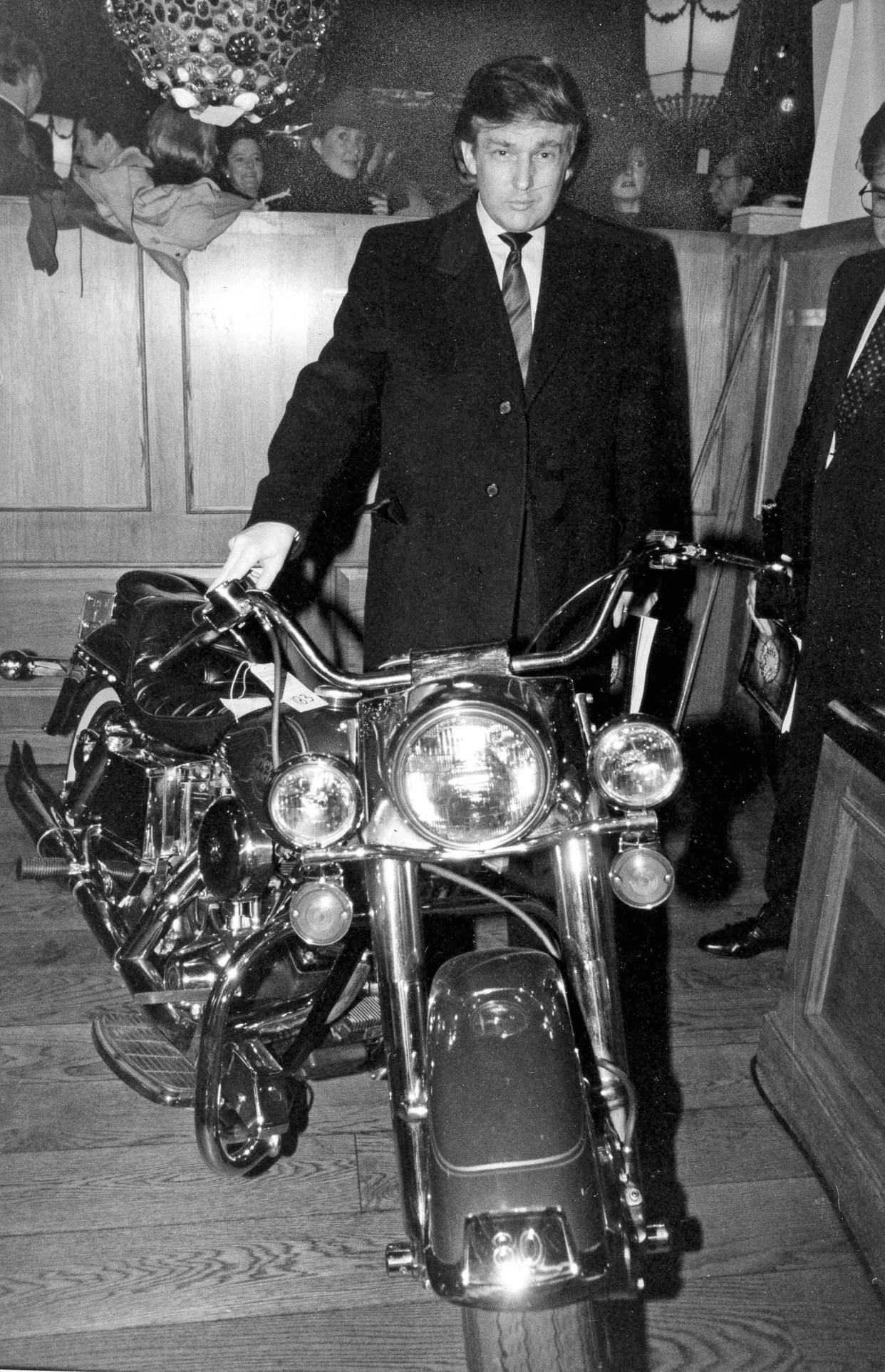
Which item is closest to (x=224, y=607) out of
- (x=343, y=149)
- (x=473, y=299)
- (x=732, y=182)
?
(x=473, y=299)

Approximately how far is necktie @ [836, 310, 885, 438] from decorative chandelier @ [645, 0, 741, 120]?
1.15 meters

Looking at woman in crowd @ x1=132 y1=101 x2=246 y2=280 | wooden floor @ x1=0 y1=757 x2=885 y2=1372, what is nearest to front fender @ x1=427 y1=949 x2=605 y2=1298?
wooden floor @ x1=0 y1=757 x2=885 y2=1372

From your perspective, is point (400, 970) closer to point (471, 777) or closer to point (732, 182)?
point (471, 777)

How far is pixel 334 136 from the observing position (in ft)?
9.22

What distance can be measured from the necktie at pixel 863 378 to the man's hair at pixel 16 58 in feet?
6.93

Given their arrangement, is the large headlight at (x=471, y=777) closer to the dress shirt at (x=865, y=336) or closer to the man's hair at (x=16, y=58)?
the dress shirt at (x=865, y=336)

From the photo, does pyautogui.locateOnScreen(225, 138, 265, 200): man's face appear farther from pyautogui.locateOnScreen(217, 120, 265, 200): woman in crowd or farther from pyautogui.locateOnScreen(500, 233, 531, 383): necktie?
pyautogui.locateOnScreen(500, 233, 531, 383): necktie

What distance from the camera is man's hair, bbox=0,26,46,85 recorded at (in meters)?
2.67

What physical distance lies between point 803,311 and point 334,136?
4.22 ft

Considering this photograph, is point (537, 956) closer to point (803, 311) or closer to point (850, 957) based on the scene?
point (850, 957)

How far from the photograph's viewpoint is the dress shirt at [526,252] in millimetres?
1721

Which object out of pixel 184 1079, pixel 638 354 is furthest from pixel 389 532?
pixel 184 1079

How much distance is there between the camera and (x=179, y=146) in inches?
110

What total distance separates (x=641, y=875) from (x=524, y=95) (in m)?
1.08
